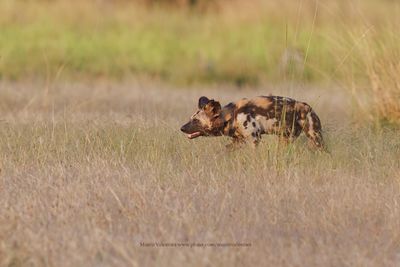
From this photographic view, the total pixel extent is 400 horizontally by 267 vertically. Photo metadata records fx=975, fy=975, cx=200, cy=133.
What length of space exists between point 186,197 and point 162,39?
995 centimetres

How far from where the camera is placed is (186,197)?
5.77 metres

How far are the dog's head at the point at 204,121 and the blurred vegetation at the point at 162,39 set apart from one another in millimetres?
5052

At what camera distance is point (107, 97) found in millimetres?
11945

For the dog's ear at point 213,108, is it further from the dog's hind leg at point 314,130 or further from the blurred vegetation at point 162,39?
the blurred vegetation at point 162,39

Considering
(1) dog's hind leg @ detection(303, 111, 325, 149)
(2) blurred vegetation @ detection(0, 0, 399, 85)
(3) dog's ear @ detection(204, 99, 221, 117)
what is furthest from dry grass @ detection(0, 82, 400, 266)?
(2) blurred vegetation @ detection(0, 0, 399, 85)

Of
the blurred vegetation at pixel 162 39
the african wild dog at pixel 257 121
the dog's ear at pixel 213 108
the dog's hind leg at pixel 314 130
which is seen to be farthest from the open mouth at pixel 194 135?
the blurred vegetation at pixel 162 39

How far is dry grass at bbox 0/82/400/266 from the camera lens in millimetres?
4828

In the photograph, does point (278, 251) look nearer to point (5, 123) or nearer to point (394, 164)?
point (394, 164)

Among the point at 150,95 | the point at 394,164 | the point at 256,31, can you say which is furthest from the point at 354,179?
the point at 256,31

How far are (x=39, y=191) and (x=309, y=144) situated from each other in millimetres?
2464

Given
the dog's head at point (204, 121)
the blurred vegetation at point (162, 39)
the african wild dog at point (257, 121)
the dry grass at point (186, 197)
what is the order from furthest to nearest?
the blurred vegetation at point (162, 39), the dog's head at point (204, 121), the african wild dog at point (257, 121), the dry grass at point (186, 197)

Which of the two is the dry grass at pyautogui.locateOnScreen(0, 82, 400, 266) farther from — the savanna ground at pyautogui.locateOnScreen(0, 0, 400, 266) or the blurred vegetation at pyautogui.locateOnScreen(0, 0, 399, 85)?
the blurred vegetation at pyautogui.locateOnScreen(0, 0, 399, 85)

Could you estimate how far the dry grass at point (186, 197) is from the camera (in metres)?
4.83

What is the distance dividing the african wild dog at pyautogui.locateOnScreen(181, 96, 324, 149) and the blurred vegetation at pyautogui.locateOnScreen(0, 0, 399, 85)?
16.5ft
